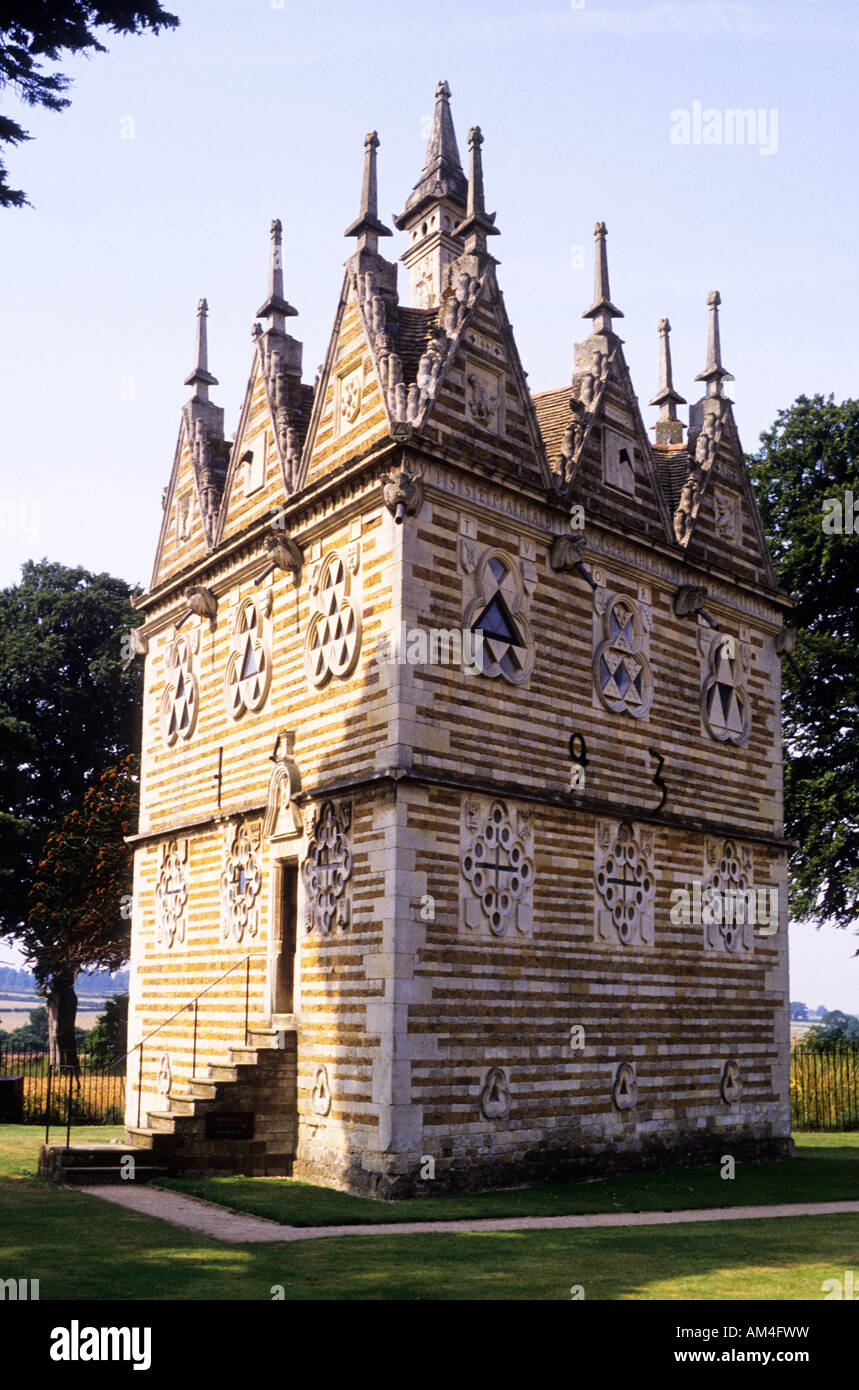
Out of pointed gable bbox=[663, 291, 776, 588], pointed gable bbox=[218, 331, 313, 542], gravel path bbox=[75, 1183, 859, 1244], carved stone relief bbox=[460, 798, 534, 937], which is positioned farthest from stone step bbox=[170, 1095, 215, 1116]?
pointed gable bbox=[663, 291, 776, 588]

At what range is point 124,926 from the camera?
39188mm

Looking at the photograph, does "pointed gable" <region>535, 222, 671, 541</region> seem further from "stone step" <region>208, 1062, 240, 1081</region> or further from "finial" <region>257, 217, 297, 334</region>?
"stone step" <region>208, 1062, 240, 1081</region>

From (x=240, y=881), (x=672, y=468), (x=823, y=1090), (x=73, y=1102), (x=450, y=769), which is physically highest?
(x=672, y=468)

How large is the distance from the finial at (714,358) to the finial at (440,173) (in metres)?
5.55

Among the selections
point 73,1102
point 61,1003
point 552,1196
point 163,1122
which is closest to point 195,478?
point 163,1122

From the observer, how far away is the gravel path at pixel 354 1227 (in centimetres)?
1466

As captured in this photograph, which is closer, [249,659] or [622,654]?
[622,654]

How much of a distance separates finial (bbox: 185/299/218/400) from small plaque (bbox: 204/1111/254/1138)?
1499cm

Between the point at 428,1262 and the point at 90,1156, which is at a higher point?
the point at 428,1262

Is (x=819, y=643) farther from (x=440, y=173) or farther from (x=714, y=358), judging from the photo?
(x=440, y=173)

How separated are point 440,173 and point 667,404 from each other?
735 centimetres

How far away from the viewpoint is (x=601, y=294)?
973 inches

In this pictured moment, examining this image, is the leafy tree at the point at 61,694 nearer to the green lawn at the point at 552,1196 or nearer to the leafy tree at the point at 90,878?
the leafy tree at the point at 90,878
